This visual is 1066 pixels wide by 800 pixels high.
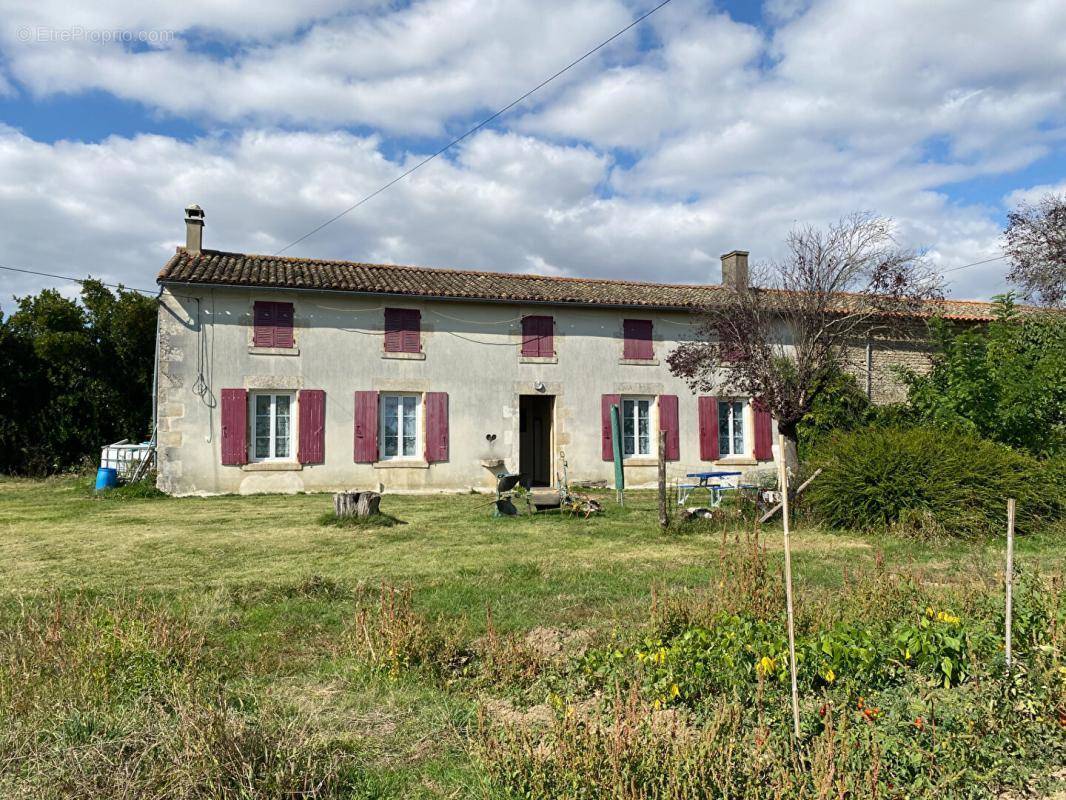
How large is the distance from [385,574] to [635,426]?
10902 mm

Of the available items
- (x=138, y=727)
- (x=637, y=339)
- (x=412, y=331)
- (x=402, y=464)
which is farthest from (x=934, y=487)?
(x=412, y=331)

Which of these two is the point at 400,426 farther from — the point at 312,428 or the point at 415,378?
the point at 312,428

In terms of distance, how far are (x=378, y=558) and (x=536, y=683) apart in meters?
4.49

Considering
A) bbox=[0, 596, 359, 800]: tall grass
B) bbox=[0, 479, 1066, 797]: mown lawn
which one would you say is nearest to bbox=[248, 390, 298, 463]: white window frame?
bbox=[0, 479, 1066, 797]: mown lawn

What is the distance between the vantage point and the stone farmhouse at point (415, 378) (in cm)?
1492

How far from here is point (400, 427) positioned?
16219 mm

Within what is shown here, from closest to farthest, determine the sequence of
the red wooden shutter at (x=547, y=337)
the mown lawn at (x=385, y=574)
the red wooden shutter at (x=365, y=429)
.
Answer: the mown lawn at (x=385, y=574)
the red wooden shutter at (x=365, y=429)
the red wooden shutter at (x=547, y=337)

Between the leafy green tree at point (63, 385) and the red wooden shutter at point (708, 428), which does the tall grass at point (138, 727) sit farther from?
the leafy green tree at point (63, 385)

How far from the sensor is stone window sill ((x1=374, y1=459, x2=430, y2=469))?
51.9ft

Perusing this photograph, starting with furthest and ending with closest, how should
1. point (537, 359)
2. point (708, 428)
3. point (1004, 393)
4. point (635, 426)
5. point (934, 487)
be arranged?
point (708, 428)
point (635, 426)
point (537, 359)
point (1004, 393)
point (934, 487)

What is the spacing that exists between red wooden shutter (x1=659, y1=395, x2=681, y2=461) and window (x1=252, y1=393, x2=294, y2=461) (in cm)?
800

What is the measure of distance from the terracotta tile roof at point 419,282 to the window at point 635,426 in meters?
2.25

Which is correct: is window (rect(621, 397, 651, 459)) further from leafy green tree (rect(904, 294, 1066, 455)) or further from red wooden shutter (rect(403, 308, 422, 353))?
leafy green tree (rect(904, 294, 1066, 455))

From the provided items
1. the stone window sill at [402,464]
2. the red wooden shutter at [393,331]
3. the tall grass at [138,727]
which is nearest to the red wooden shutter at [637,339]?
the red wooden shutter at [393,331]
